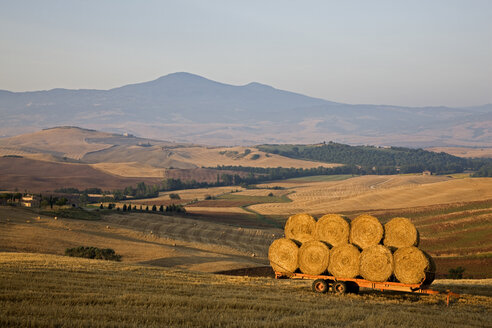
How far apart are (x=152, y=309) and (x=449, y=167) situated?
198470 mm

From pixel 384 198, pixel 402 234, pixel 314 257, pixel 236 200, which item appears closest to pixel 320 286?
pixel 314 257

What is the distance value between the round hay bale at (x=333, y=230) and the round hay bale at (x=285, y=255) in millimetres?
1089

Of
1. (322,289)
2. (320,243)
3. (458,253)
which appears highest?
(320,243)

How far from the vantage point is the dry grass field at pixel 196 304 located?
41.8 feet

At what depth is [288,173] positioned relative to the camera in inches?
6890

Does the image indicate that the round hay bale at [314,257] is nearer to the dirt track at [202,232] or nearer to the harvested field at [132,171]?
the dirt track at [202,232]

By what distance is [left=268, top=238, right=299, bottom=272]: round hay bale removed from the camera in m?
20.9

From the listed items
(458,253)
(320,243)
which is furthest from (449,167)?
(320,243)

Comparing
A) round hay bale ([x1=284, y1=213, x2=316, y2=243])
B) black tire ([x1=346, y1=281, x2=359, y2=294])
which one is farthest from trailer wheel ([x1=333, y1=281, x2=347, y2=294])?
round hay bale ([x1=284, y1=213, x2=316, y2=243])

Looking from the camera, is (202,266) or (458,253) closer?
(202,266)

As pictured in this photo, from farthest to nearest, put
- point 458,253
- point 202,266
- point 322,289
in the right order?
point 458,253 < point 202,266 < point 322,289

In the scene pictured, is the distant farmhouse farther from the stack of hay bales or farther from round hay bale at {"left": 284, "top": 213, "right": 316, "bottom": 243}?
the stack of hay bales

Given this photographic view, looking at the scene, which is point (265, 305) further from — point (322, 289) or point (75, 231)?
point (75, 231)

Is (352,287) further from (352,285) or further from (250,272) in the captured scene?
(250,272)
